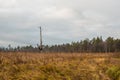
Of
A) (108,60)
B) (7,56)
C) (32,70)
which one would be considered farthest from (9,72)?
(108,60)

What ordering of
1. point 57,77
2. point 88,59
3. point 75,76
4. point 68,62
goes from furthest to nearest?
point 88,59 → point 68,62 → point 75,76 → point 57,77

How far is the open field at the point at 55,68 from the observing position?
1928 cm

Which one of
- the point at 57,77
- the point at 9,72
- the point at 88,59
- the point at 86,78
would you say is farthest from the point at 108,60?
the point at 9,72

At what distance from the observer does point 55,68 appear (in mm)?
21812

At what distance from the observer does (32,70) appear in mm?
20062

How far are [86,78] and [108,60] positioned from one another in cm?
574

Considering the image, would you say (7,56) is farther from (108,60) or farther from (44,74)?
(108,60)

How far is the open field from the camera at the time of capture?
19.3 meters

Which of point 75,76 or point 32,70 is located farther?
point 75,76

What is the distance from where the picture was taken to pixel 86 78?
73.5ft

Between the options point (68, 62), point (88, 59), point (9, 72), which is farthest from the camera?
point (88, 59)

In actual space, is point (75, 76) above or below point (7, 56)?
below

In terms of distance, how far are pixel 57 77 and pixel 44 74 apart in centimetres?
99

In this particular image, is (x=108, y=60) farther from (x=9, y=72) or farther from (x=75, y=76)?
(x=9, y=72)
